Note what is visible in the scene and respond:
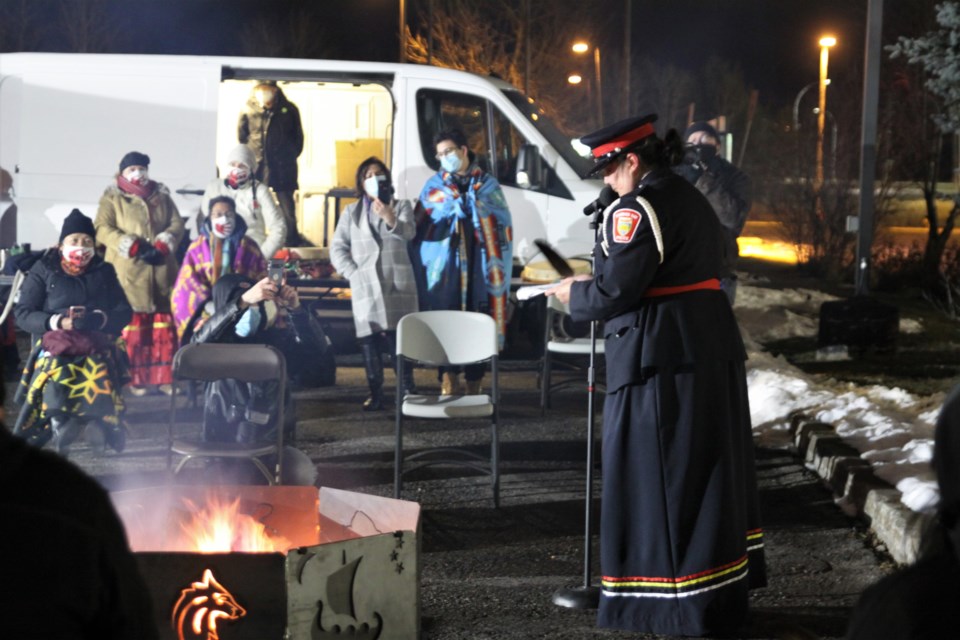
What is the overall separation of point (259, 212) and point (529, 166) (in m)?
2.43

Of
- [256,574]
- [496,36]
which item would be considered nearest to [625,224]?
[256,574]

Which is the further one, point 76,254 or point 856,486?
point 76,254

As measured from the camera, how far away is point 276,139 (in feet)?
39.8

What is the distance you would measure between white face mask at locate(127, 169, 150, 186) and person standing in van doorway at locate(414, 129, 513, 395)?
6.92ft

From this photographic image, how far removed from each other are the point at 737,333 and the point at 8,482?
363cm

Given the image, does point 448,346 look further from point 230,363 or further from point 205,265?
point 205,265

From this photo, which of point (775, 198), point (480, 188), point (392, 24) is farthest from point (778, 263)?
point (392, 24)

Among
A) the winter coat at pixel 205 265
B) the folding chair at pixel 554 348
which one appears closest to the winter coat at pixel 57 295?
the winter coat at pixel 205 265

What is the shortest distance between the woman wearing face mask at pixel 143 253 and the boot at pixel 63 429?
2.51m

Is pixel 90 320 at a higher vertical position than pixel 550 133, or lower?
lower

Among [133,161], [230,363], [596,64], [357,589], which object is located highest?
[596,64]

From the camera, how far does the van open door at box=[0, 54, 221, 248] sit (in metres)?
11.4

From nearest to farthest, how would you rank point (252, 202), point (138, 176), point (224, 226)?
point (224, 226) → point (138, 176) → point (252, 202)

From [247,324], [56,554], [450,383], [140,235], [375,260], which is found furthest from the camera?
[140,235]
